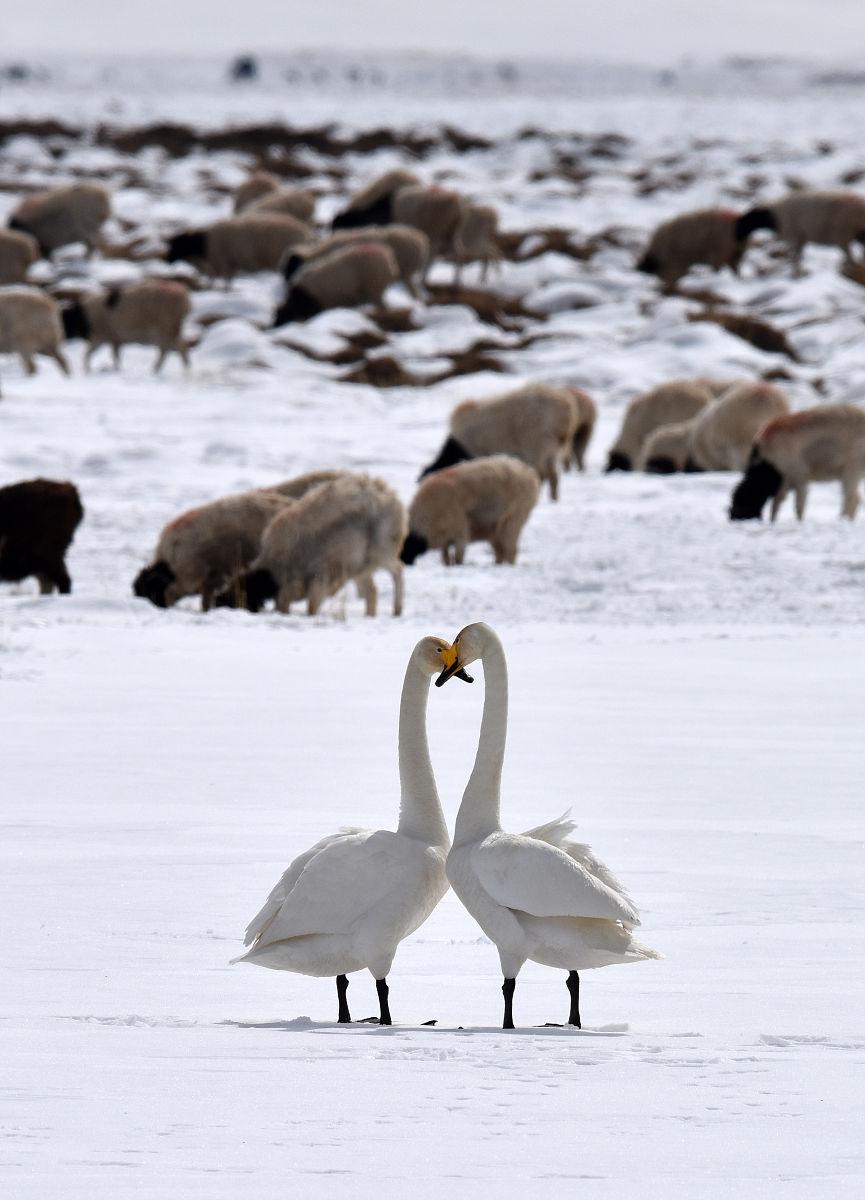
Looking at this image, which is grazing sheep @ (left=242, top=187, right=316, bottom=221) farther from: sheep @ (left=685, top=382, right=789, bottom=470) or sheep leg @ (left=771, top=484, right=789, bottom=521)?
sheep leg @ (left=771, top=484, right=789, bottom=521)

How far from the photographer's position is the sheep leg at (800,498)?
1647cm

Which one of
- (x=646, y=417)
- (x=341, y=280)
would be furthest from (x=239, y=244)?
(x=646, y=417)

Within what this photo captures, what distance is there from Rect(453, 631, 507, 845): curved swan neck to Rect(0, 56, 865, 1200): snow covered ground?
39 centimetres

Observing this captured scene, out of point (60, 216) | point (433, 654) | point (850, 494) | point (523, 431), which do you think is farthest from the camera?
point (60, 216)

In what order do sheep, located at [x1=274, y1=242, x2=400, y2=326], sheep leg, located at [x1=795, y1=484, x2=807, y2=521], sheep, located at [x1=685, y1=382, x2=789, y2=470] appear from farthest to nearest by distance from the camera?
sheep, located at [x1=274, y1=242, x2=400, y2=326]
sheep, located at [x1=685, y1=382, x2=789, y2=470]
sheep leg, located at [x1=795, y1=484, x2=807, y2=521]

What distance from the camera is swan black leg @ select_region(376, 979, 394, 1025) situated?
4355 mm

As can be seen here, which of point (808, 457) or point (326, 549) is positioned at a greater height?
point (326, 549)

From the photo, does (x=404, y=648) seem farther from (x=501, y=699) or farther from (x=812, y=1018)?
(x=812, y=1018)

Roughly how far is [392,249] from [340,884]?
86.0ft

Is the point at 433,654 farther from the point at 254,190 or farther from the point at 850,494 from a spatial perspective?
the point at 254,190

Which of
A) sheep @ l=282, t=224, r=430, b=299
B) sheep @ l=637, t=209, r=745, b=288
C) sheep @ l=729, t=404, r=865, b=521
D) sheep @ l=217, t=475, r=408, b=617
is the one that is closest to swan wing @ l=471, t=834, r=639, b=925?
sheep @ l=217, t=475, r=408, b=617

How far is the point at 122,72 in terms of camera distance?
332 feet

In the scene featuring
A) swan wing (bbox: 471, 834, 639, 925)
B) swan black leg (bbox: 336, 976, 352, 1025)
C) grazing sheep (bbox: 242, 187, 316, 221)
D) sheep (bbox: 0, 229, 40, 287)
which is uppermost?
swan wing (bbox: 471, 834, 639, 925)

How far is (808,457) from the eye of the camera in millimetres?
16375
